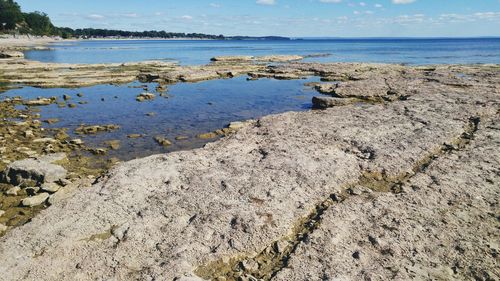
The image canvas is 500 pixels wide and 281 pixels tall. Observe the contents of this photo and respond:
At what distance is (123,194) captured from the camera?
29.5 feet

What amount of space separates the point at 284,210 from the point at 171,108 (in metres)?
17.6

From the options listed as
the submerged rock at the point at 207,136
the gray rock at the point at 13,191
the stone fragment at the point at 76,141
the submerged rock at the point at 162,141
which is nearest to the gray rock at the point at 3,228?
the gray rock at the point at 13,191

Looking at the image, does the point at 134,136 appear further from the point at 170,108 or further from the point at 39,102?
the point at 39,102

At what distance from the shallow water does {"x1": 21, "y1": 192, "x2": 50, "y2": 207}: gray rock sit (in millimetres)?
4534

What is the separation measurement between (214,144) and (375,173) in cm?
585

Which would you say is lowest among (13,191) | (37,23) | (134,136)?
(134,136)

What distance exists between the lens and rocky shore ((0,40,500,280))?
6352 millimetres

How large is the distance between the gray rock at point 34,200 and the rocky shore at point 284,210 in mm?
40

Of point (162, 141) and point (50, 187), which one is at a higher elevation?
point (50, 187)

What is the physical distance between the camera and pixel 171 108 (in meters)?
24.1

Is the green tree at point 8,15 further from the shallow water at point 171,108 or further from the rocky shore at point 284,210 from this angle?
the rocky shore at point 284,210

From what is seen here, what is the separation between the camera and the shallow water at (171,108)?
17.1 meters

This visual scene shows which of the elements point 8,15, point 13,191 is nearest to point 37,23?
point 8,15

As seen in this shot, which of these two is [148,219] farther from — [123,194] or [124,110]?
[124,110]
